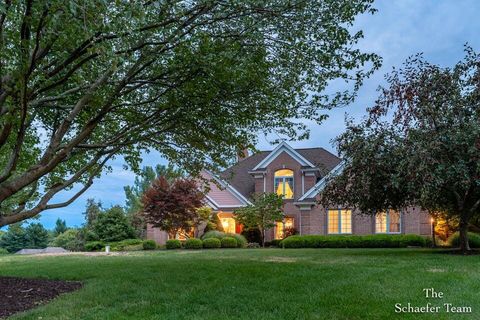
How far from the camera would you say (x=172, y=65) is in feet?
27.2

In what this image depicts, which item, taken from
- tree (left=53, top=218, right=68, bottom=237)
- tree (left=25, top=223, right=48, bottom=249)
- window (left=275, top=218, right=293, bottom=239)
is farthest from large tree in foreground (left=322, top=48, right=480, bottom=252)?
tree (left=53, top=218, right=68, bottom=237)

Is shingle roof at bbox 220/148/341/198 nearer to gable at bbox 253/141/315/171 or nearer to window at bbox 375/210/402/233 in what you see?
gable at bbox 253/141/315/171

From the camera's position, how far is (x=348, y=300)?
6.86m

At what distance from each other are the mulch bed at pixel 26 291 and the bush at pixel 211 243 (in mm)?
15573

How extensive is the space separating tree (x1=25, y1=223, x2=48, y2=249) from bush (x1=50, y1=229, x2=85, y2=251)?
0.89m

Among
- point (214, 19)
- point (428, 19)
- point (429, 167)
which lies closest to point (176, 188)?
point (429, 167)

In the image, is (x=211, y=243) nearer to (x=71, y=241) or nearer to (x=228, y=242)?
(x=228, y=242)

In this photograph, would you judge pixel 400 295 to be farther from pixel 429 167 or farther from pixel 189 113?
pixel 429 167

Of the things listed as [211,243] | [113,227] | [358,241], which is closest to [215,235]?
[211,243]

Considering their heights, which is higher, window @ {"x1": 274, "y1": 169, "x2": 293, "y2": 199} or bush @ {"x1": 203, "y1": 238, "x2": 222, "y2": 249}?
window @ {"x1": 274, "y1": 169, "x2": 293, "y2": 199}

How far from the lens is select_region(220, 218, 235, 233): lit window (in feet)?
102

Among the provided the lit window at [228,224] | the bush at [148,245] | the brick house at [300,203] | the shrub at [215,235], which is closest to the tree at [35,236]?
the brick house at [300,203]

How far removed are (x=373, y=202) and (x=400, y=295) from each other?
10.3 meters

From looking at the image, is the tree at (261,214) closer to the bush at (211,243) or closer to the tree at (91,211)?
the bush at (211,243)
